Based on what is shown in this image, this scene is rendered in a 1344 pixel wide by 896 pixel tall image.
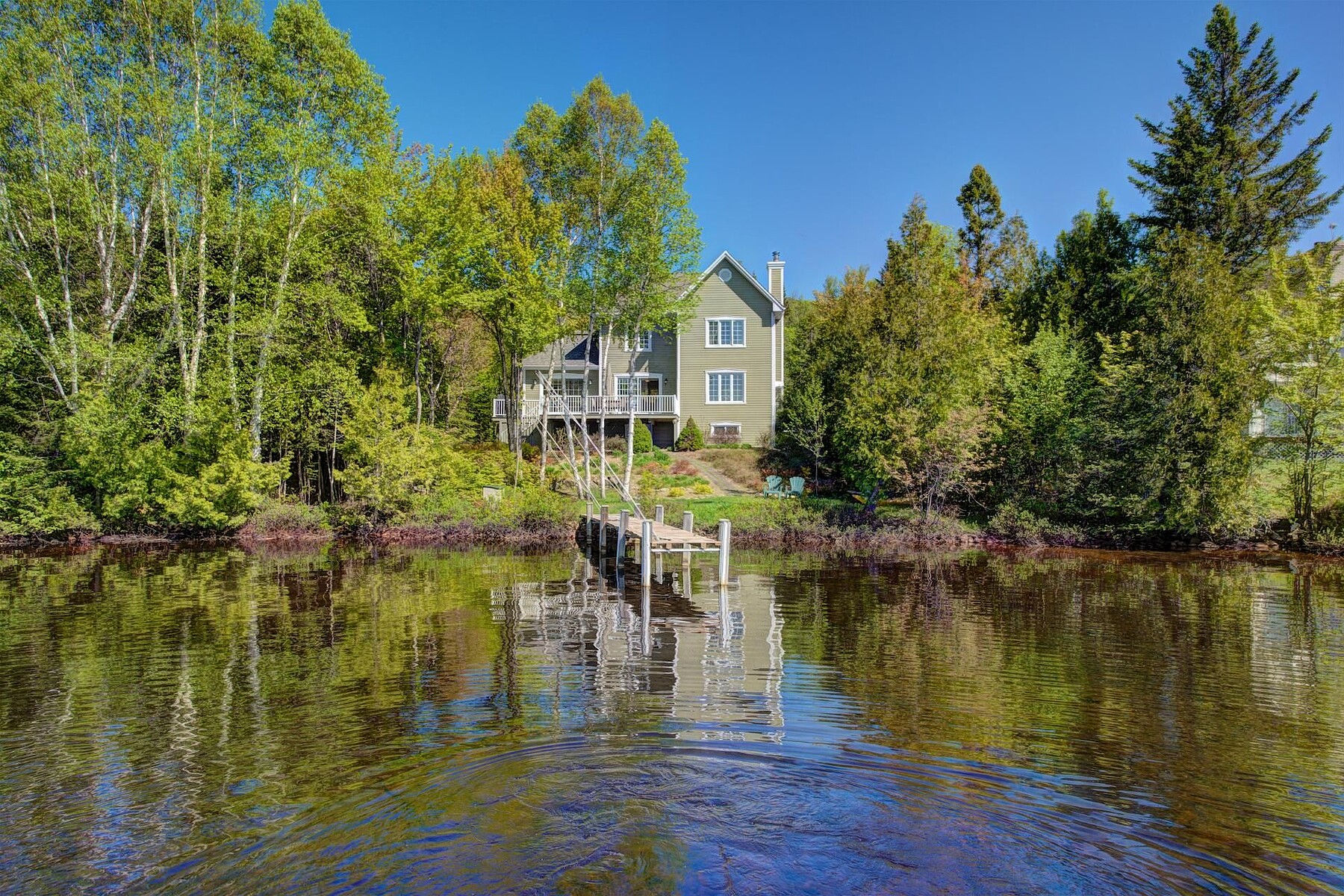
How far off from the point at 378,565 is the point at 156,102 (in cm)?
1471

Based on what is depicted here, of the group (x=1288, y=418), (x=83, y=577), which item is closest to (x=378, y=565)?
(x=83, y=577)

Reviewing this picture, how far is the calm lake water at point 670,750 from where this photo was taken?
5.05m

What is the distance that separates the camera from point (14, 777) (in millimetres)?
6309

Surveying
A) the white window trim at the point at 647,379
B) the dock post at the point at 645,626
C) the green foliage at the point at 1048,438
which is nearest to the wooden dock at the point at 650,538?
the dock post at the point at 645,626

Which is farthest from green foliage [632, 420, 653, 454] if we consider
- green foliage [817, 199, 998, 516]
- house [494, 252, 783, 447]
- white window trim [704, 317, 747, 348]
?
green foliage [817, 199, 998, 516]

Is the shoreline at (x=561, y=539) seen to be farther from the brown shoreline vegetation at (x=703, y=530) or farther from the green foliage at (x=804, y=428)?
the green foliage at (x=804, y=428)

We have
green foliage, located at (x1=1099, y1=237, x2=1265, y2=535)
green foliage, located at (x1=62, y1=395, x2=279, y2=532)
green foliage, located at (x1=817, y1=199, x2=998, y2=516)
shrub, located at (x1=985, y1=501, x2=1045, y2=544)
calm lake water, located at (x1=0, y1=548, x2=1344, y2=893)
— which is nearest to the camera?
calm lake water, located at (x1=0, y1=548, x2=1344, y2=893)

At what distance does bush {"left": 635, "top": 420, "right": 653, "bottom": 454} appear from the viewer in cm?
3469

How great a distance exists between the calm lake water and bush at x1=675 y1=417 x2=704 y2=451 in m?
22.5

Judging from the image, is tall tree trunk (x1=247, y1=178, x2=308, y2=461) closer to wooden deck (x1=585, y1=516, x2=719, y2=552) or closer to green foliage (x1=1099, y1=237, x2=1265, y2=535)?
wooden deck (x1=585, y1=516, x2=719, y2=552)

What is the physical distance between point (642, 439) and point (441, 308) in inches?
462

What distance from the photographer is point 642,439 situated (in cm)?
3553

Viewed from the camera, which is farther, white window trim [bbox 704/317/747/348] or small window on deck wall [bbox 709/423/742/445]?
white window trim [bbox 704/317/747/348]

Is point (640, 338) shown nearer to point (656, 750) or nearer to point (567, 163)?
point (567, 163)
